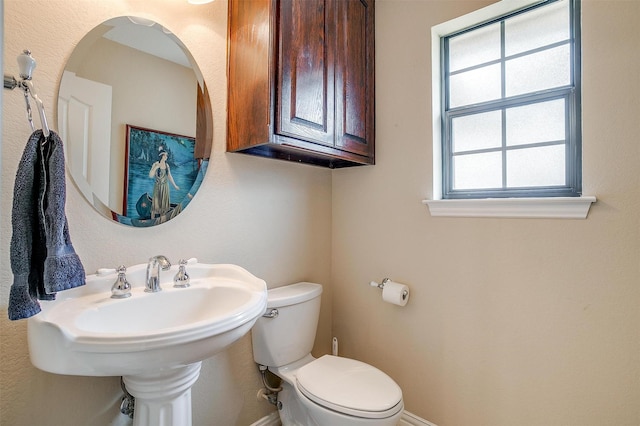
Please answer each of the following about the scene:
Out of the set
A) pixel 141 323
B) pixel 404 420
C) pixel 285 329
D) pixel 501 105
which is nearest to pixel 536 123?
pixel 501 105

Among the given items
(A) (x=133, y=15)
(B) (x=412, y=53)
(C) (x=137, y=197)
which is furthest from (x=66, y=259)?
(B) (x=412, y=53)

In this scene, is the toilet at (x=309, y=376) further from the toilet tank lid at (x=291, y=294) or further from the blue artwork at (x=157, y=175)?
the blue artwork at (x=157, y=175)

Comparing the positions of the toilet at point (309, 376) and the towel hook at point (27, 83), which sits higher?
the towel hook at point (27, 83)

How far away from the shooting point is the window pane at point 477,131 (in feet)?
4.85

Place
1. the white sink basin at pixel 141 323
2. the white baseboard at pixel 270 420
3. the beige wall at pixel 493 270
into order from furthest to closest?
the white baseboard at pixel 270 420 → the beige wall at pixel 493 270 → the white sink basin at pixel 141 323

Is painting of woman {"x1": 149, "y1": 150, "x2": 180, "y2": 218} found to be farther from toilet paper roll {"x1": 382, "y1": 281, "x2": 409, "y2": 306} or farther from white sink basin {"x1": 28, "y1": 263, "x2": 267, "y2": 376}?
toilet paper roll {"x1": 382, "y1": 281, "x2": 409, "y2": 306}

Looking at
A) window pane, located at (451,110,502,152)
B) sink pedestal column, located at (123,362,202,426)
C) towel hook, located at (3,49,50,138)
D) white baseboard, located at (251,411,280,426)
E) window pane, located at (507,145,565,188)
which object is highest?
window pane, located at (451,110,502,152)

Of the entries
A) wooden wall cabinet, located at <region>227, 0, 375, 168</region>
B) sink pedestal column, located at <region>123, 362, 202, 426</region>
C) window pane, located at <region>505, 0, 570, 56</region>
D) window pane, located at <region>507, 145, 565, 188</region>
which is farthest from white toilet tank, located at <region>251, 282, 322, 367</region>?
Result: window pane, located at <region>505, 0, 570, 56</region>

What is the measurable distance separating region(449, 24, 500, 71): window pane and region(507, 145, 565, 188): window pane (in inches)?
19.8

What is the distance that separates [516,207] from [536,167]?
23 centimetres

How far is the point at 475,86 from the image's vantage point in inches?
60.7

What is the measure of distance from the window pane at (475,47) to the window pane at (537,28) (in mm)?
51

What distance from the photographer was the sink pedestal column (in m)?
0.92

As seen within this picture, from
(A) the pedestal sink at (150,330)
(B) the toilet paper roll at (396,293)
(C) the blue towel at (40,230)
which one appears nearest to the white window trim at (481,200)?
(B) the toilet paper roll at (396,293)
